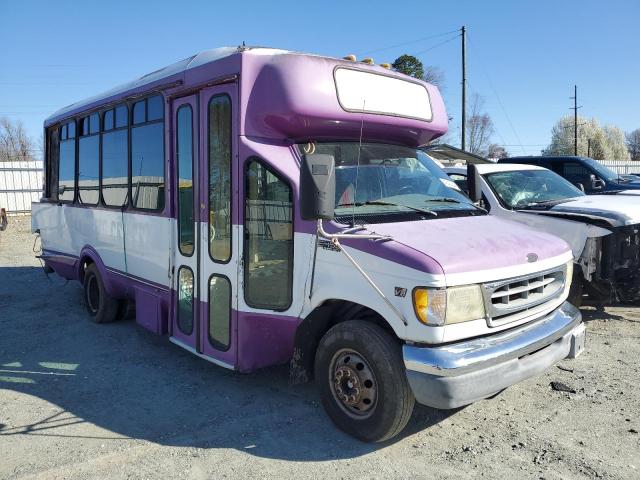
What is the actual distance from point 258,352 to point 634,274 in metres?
4.83

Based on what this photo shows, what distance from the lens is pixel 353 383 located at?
3.77 metres

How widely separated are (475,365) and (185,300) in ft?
9.59

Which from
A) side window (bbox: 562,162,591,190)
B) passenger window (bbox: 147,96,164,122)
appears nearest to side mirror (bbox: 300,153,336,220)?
passenger window (bbox: 147,96,164,122)

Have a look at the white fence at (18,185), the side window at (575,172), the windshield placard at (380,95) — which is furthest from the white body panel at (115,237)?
the white fence at (18,185)

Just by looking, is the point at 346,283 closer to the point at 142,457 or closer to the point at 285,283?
the point at 285,283

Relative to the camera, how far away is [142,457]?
3623mm

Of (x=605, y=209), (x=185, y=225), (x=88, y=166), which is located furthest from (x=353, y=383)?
(x=88, y=166)

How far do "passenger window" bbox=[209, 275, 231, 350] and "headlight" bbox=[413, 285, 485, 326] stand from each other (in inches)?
73.1

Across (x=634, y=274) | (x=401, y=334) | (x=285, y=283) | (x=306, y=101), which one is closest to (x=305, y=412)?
(x=285, y=283)

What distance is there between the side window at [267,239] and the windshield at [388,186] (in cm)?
40

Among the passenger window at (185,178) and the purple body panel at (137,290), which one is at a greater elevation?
the passenger window at (185,178)

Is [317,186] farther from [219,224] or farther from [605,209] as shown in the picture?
[605,209]

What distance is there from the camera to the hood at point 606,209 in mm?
6238

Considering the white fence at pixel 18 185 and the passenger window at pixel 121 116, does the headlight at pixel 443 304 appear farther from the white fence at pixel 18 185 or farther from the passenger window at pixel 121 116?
the white fence at pixel 18 185
